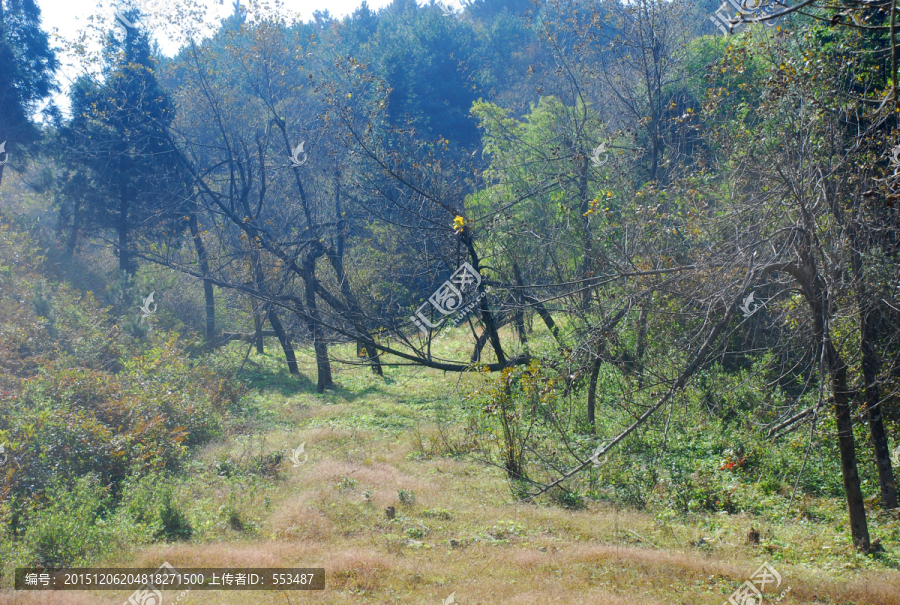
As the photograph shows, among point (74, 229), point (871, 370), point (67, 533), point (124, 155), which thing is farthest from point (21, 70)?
point (871, 370)

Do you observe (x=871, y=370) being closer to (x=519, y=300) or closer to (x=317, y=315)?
(x=519, y=300)

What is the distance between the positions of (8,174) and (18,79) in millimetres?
9235

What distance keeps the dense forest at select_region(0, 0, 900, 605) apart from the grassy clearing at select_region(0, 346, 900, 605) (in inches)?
3.5

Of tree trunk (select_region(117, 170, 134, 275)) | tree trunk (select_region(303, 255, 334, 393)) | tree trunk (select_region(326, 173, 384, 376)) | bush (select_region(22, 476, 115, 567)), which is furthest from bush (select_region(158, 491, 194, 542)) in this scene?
tree trunk (select_region(117, 170, 134, 275))

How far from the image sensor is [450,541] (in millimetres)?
6664

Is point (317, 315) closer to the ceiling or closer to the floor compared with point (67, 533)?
closer to the ceiling

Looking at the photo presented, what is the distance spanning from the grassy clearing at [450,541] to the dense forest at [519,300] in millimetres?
89

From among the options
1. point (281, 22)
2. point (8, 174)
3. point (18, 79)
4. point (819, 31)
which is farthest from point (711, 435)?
point (8, 174)

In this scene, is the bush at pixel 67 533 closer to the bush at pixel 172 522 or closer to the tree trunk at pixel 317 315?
the bush at pixel 172 522

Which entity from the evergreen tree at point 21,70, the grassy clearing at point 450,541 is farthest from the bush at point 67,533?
the evergreen tree at point 21,70

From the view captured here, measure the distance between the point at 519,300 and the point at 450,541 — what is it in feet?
17.9

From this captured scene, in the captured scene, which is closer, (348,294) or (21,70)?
(348,294)

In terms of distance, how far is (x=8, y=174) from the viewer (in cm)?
2822

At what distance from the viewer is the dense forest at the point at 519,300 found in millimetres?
6145
